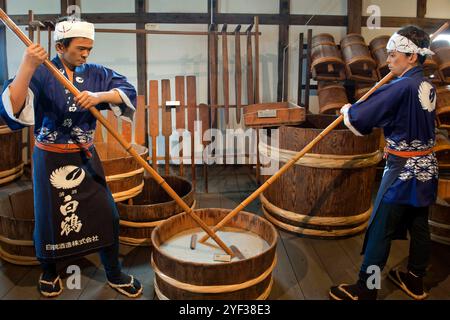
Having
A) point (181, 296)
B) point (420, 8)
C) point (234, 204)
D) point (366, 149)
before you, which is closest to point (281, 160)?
point (366, 149)

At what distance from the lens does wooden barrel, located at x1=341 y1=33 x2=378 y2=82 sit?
5.20m

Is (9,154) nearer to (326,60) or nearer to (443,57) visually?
(326,60)

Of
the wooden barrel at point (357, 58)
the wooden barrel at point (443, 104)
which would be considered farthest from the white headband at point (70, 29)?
the wooden barrel at point (443, 104)

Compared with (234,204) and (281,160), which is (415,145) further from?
(234,204)

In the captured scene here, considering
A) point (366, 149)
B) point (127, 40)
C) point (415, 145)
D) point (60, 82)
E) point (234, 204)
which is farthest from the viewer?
point (127, 40)

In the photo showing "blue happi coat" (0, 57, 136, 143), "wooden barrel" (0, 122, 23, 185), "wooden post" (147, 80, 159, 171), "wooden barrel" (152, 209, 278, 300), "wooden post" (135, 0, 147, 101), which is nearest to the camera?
"blue happi coat" (0, 57, 136, 143)

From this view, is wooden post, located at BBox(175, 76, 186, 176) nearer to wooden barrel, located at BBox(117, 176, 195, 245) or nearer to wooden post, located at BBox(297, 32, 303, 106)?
wooden barrel, located at BBox(117, 176, 195, 245)

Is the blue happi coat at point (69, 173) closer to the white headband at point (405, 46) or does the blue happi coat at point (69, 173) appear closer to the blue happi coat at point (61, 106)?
the blue happi coat at point (61, 106)

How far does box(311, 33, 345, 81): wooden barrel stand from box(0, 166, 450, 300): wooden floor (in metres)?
2.52

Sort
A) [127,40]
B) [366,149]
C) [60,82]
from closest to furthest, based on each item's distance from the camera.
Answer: [60,82], [366,149], [127,40]

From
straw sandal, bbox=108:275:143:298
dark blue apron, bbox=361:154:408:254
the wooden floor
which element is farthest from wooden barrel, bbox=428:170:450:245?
straw sandal, bbox=108:275:143:298

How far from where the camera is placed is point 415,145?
7.95ft

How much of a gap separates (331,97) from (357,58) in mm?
593

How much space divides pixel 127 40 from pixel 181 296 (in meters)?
4.80
